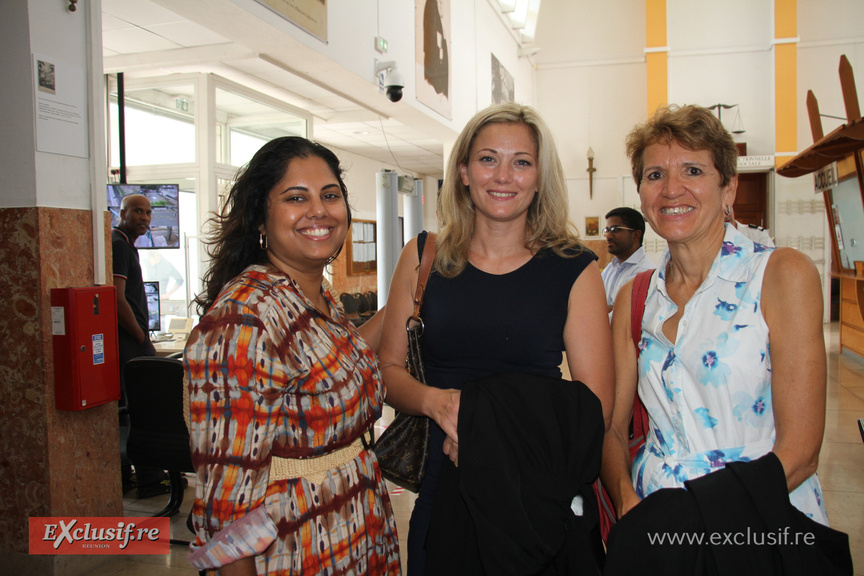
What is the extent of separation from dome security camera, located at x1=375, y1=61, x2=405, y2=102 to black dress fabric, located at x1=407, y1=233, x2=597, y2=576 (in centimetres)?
530

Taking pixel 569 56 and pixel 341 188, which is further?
pixel 569 56

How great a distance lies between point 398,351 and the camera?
1.63 meters

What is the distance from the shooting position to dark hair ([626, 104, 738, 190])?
144cm

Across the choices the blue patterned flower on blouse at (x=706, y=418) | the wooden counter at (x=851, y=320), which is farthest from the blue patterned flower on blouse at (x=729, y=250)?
the wooden counter at (x=851, y=320)

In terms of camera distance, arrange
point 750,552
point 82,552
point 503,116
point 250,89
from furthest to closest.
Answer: point 250,89 < point 82,552 < point 503,116 < point 750,552

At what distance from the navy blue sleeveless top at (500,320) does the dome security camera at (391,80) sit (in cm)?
531

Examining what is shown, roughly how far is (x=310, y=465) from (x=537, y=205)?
916mm

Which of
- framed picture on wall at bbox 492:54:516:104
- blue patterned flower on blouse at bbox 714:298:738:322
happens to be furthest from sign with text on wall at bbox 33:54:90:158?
framed picture on wall at bbox 492:54:516:104

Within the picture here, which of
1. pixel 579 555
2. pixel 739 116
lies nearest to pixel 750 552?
pixel 579 555

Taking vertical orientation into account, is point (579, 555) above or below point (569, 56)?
below

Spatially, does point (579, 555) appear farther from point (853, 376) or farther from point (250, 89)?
point (853, 376)

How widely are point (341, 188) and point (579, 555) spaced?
114cm

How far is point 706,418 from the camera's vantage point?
4.42ft

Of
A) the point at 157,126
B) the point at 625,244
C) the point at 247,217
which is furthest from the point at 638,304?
the point at 157,126
